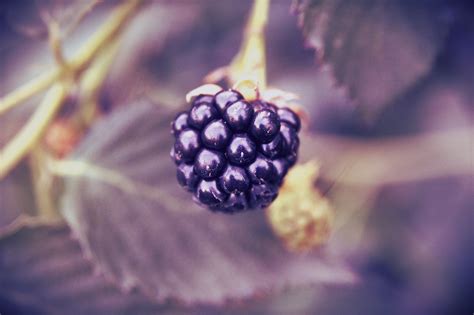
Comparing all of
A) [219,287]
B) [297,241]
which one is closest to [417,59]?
[297,241]

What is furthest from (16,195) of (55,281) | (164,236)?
(164,236)

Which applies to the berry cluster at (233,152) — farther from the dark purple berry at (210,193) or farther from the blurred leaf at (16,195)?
the blurred leaf at (16,195)

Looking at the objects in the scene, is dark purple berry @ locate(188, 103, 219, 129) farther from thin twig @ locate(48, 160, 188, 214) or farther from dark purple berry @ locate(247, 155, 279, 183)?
thin twig @ locate(48, 160, 188, 214)

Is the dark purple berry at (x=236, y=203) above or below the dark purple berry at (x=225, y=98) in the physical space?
below

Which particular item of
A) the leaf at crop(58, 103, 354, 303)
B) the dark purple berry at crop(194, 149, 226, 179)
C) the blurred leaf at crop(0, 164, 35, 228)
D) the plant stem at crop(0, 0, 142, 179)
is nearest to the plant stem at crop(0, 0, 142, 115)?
the plant stem at crop(0, 0, 142, 179)

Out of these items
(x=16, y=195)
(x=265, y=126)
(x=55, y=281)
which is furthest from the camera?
(x=16, y=195)

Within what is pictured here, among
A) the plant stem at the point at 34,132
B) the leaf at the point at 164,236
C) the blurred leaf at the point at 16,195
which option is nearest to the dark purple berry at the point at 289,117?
the leaf at the point at 164,236

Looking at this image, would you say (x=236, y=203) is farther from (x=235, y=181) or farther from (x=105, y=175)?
(x=105, y=175)
